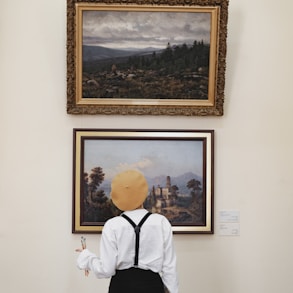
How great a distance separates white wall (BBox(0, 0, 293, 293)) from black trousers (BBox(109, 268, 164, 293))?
0.51 m

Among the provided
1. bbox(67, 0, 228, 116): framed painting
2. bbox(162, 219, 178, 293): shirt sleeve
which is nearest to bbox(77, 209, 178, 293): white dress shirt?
bbox(162, 219, 178, 293): shirt sleeve

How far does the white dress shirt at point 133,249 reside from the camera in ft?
6.19

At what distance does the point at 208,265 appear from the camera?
7.94 feet

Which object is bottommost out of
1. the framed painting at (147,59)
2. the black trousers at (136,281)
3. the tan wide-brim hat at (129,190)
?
the black trousers at (136,281)

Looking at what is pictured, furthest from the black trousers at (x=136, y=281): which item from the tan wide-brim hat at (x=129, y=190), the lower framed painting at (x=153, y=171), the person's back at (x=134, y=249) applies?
the lower framed painting at (x=153, y=171)

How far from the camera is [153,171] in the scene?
2408 mm

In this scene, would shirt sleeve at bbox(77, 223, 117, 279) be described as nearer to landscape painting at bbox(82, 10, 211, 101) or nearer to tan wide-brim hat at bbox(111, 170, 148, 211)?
tan wide-brim hat at bbox(111, 170, 148, 211)

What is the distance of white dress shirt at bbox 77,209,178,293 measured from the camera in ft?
6.19

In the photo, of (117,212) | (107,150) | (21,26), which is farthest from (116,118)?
(21,26)

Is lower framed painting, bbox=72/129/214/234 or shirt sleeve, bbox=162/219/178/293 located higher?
lower framed painting, bbox=72/129/214/234

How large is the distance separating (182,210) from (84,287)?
0.63 metres

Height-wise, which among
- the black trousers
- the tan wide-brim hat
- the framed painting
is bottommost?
the black trousers

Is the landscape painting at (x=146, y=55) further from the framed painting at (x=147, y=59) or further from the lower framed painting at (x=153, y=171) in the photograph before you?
the lower framed painting at (x=153, y=171)

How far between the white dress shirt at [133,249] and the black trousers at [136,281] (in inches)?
0.8
